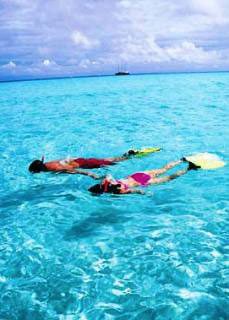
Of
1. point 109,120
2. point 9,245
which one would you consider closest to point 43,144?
point 109,120

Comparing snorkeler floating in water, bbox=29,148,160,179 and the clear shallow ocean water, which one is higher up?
snorkeler floating in water, bbox=29,148,160,179

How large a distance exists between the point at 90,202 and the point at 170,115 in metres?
14.5

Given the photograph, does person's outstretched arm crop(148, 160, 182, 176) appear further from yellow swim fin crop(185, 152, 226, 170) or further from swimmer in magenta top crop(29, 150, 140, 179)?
swimmer in magenta top crop(29, 150, 140, 179)

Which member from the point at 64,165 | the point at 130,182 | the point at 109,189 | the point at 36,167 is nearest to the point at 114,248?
the point at 109,189

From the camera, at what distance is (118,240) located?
20.1 feet

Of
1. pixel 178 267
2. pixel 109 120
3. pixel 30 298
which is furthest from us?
pixel 109 120

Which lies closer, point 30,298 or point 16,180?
point 30,298

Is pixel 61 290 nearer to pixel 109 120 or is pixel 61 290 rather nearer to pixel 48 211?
pixel 48 211

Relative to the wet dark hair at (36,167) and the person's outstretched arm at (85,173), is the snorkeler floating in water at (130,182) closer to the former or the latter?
the person's outstretched arm at (85,173)

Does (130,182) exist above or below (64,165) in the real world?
below

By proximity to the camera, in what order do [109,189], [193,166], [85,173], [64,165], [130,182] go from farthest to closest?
[64,165] → [193,166] → [85,173] → [130,182] → [109,189]

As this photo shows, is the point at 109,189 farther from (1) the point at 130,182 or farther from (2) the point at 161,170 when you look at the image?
(2) the point at 161,170

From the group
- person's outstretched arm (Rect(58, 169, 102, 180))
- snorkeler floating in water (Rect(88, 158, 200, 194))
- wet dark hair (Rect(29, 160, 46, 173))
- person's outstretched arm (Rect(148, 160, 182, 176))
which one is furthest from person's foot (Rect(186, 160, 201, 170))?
wet dark hair (Rect(29, 160, 46, 173))

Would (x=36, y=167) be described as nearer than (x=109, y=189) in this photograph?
No
